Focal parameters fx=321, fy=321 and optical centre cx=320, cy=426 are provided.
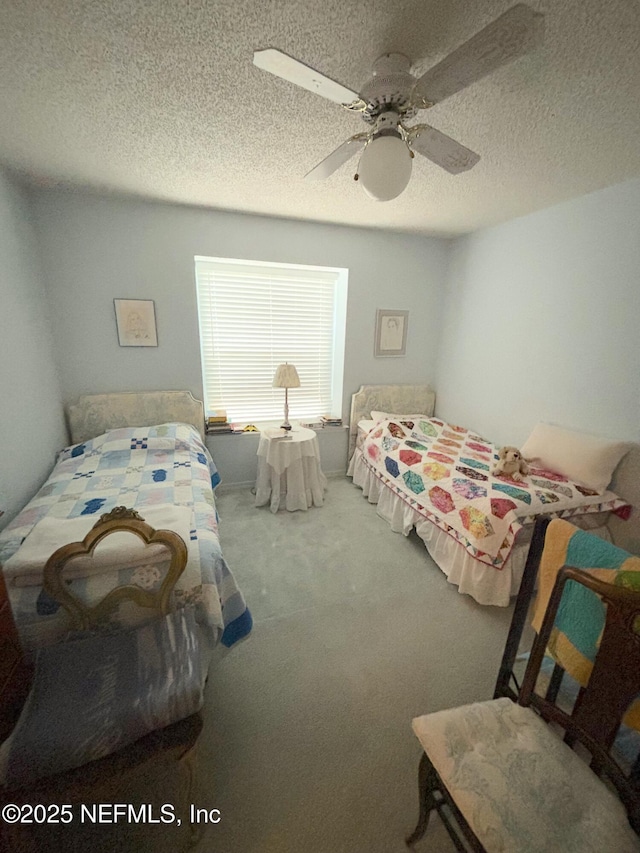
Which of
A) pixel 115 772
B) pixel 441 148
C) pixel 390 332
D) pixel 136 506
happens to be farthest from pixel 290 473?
pixel 441 148

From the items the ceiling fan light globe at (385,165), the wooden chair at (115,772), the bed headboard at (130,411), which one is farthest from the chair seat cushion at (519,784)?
the bed headboard at (130,411)

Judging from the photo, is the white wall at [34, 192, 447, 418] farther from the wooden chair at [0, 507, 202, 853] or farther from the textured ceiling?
the wooden chair at [0, 507, 202, 853]

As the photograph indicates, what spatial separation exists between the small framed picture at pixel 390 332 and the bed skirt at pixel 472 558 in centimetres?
167

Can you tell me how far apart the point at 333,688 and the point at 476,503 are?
129cm

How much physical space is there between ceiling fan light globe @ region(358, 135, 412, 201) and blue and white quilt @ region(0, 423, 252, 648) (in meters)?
1.53

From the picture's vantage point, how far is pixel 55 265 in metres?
2.44

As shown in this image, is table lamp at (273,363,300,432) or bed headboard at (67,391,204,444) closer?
bed headboard at (67,391,204,444)

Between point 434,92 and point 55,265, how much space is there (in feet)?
9.09

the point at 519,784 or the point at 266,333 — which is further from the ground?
the point at 266,333

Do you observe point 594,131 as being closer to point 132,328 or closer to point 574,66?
point 574,66

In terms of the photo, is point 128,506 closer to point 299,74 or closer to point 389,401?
point 299,74

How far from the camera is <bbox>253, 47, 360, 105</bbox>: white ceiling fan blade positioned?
0.86m

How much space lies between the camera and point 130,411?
9.09ft

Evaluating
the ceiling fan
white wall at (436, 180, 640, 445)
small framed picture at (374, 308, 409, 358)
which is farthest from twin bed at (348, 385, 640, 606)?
the ceiling fan
